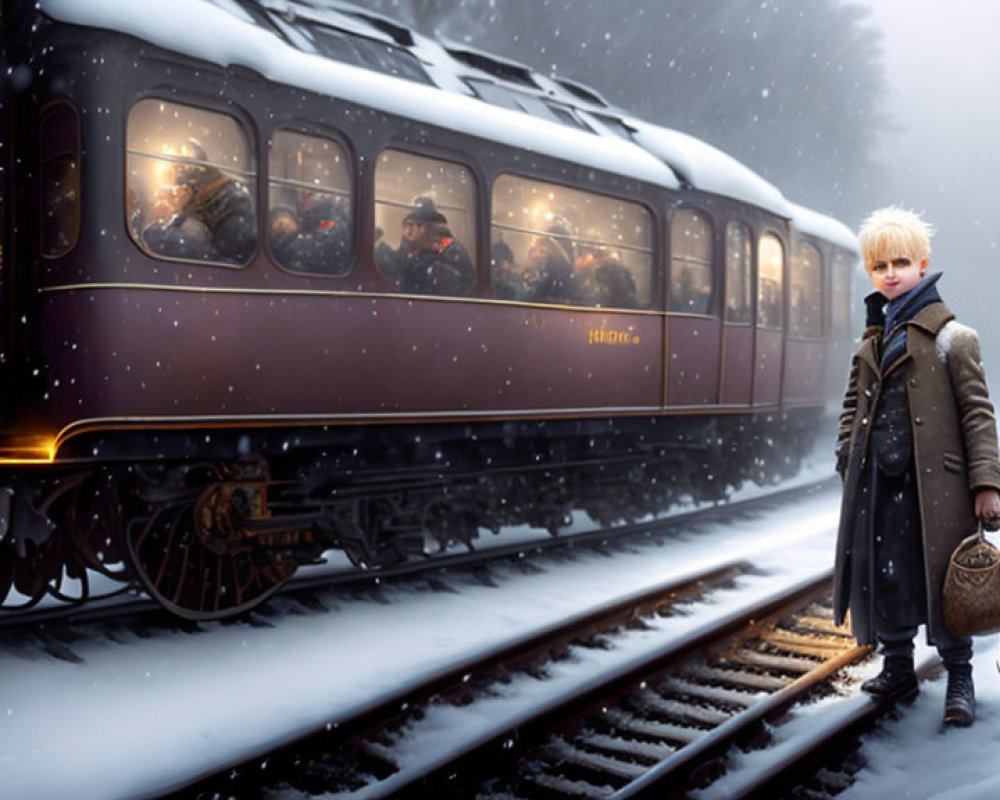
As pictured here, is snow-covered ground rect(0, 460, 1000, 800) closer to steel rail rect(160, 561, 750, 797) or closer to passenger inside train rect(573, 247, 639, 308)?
steel rail rect(160, 561, 750, 797)

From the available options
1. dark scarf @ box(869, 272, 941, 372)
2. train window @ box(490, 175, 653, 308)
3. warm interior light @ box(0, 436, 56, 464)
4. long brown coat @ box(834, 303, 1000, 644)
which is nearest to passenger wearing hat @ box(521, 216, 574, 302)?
train window @ box(490, 175, 653, 308)

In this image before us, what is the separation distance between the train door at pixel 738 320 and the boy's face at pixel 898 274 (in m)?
5.73

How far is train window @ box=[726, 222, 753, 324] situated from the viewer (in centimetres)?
975

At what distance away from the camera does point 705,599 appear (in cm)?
626

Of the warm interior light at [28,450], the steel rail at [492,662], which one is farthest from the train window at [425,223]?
the steel rail at [492,662]

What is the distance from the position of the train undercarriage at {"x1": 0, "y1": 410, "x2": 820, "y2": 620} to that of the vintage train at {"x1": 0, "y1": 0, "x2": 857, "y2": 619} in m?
0.02

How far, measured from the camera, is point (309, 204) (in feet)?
19.8

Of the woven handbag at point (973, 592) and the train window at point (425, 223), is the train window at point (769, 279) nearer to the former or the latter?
the train window at point (425, 223)

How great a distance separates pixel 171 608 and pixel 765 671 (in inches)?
125

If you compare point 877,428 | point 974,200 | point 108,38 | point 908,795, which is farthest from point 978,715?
point 974,200

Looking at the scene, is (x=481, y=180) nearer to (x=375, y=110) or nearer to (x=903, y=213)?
(x=375, y=110)

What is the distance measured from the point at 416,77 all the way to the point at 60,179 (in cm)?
290

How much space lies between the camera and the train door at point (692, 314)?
350 inches

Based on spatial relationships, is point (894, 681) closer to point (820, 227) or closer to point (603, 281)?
point (603, 281)
